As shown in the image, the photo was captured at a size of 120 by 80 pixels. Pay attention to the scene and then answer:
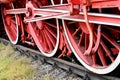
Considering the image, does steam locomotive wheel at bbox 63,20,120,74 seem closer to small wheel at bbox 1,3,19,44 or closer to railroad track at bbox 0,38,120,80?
railroad track at bbox 0,38,120,80

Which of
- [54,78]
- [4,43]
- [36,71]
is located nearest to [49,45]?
[36,71]

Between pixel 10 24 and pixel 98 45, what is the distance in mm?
3916

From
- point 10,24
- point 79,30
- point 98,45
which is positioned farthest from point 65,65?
point 10,24

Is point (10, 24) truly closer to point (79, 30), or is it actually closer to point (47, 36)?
point (47, 36)

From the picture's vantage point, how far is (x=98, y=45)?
3873 mm

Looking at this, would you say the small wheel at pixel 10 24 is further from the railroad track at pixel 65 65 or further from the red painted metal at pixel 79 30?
the railroad track at pixel 65 65

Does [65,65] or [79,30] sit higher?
[79,30]

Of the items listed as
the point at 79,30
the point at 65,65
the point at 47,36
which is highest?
the point at 79,30

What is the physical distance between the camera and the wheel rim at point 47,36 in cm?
554

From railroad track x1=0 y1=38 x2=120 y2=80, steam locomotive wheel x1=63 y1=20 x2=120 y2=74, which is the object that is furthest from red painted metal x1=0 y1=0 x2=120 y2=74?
railroad track x1=0 y1=38 x2=120 y2=80

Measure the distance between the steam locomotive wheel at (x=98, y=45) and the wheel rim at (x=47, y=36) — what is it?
740 millimetres

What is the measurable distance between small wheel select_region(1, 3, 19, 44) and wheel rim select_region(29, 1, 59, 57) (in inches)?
46.8

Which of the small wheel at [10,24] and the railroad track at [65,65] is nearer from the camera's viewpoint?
the railroad track at [65,65]

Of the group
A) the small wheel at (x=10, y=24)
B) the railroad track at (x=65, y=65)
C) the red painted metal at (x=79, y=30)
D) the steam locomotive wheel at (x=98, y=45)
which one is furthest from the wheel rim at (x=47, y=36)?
the small wheel at (x=10, y=24)
